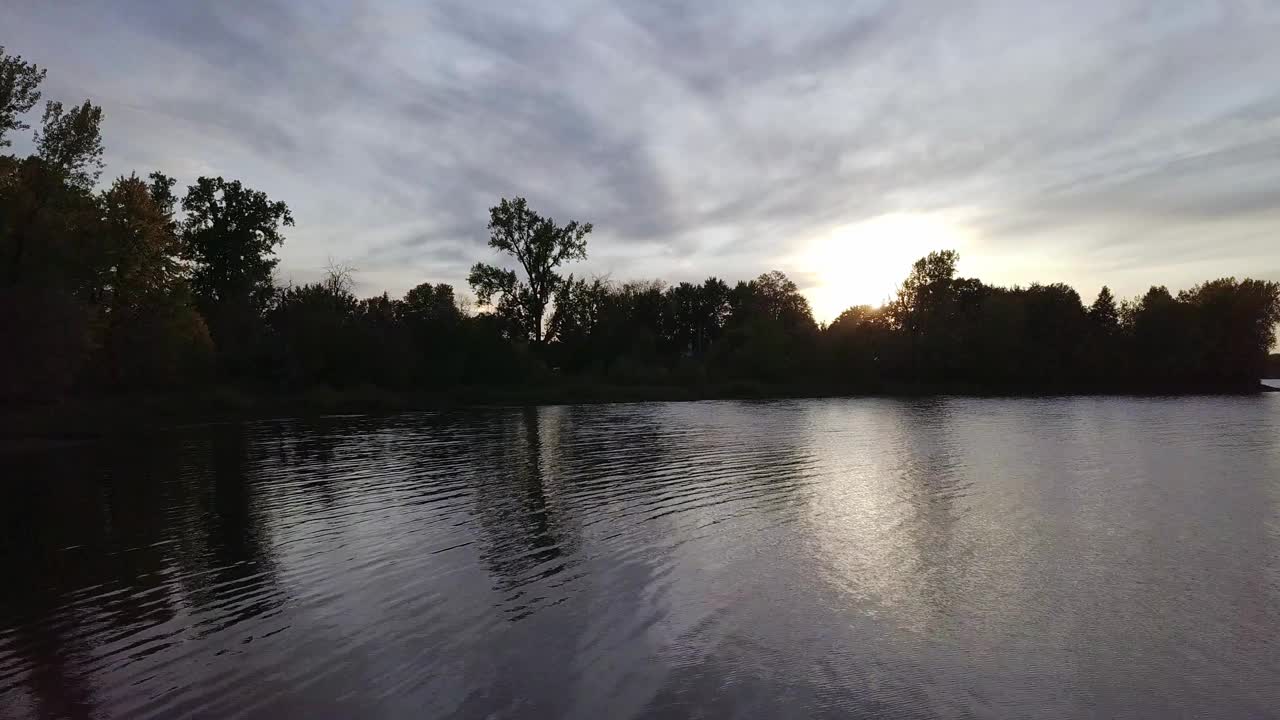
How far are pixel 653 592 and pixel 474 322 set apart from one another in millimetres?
80331

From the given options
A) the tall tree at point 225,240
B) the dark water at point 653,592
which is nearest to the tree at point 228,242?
the tall tree at point 225,240

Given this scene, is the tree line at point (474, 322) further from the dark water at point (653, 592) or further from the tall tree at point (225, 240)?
the dark water at point (653, 592)

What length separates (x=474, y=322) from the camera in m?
88.5

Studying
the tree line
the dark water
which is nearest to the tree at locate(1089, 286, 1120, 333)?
the tree line

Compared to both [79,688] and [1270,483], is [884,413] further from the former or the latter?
[79,688]

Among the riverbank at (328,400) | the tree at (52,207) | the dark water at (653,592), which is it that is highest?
the tree at (52,207)

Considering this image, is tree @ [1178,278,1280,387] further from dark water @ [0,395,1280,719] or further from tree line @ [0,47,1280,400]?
dark water @ [0,395,1280,719]

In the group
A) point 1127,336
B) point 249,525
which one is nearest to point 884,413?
point 249,525

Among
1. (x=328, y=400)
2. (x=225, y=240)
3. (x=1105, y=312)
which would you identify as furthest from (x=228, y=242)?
(x=1105, y=312)

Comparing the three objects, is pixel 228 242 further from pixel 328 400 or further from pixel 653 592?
pixel 653 592

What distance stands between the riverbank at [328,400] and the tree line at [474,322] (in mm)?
1842

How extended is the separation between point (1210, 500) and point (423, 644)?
18.7 m

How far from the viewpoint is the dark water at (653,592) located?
7.67 metres

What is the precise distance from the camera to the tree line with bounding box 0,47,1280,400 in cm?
4538
